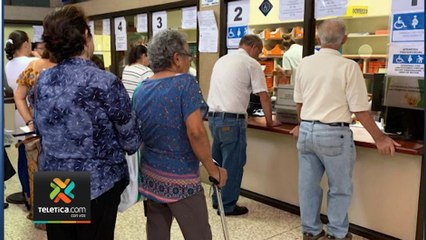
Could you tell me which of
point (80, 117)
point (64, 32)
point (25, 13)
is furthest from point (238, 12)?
point (25, 13)

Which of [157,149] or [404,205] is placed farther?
[404,205]

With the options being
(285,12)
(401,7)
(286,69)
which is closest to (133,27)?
(286,69)

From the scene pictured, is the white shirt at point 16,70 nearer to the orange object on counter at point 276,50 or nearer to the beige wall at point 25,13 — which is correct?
the orange object on counter at point 276,50

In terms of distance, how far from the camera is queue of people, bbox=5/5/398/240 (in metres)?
1.56

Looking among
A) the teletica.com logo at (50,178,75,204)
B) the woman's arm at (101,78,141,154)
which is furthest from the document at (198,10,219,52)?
the teletica.com logo at (50,178,75,204)

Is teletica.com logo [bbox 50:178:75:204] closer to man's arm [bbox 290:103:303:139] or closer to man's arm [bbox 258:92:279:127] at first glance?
man's arm [bbox 290:103:303:139]

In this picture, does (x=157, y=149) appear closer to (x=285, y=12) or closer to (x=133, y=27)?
(x=285, y=12)

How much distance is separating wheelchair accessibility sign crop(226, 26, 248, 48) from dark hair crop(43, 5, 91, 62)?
8.45 feet

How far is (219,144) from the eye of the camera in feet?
11.4

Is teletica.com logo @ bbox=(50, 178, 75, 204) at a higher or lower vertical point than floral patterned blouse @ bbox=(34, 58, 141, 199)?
lower

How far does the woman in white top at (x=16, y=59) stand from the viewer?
142 inches

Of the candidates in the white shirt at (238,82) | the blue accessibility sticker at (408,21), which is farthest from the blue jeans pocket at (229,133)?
the blue accessibility sticker at (408,21)

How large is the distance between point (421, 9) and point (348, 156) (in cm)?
107

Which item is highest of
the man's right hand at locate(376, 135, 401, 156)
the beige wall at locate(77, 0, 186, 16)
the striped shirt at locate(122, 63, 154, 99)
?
the beige wall at locate(77, 0, 186, 16)
